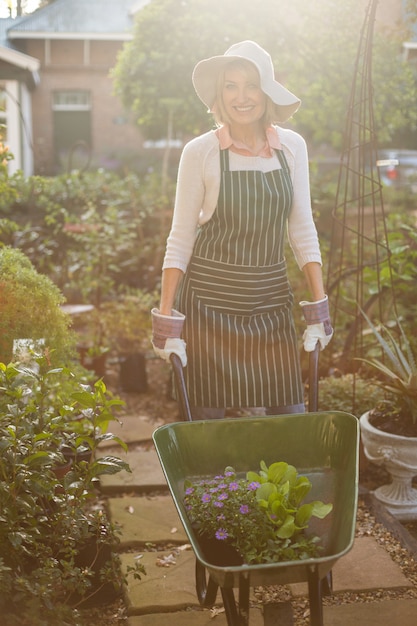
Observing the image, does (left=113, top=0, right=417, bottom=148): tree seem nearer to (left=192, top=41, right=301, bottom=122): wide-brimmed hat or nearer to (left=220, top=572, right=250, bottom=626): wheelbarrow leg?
(left=192, top=41, right=301, bottom=122): wide-brimmed hat

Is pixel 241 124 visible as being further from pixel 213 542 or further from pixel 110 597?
pixel 110 597

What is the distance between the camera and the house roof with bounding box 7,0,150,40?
17.8 meters

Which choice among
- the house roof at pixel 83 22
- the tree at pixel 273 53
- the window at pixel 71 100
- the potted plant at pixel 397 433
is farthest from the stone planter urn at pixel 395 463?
the window at pixel 71 100

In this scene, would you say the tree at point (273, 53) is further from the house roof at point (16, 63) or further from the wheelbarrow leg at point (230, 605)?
the wheelbarrow leg at point (230, 605)

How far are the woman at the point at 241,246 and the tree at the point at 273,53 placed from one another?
5464mm

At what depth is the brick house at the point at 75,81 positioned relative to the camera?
17875 mm

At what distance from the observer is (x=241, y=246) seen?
Answer: 2762mm

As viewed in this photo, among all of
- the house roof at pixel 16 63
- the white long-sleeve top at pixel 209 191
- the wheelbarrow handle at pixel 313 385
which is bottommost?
the wheelbarrow handle at pixel 313 385

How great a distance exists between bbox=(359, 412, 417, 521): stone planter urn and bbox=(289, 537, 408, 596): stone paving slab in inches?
13.9

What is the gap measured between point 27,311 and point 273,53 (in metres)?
7.27

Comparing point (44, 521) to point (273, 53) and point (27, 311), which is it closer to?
point (27, 311)

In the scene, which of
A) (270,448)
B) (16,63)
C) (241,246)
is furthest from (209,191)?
(16,63)

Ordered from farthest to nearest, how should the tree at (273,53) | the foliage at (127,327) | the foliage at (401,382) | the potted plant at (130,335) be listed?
the tree at (273,53), the foliage at (127,327), the potted plant at (130,335), the foliage at (401,382)

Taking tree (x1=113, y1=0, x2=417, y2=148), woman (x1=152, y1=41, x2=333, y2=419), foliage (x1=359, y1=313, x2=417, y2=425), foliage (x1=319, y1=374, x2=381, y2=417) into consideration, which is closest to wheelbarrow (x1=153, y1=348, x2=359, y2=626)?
woman (x1=152, y1=41, x2=333, y2=419)
